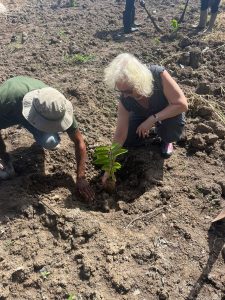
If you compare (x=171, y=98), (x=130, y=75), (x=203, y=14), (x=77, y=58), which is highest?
(x=130, y=75)

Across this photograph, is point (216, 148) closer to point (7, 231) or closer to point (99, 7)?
point (7, 231)

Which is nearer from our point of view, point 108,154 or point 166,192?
point 108,154

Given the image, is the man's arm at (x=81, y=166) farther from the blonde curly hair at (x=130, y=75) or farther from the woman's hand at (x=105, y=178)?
the blonde curly hair at (x=130, y=75)

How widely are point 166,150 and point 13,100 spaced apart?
1.47 m

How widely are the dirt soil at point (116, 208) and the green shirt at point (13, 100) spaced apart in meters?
0.55

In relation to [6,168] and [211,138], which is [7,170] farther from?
[211,138]

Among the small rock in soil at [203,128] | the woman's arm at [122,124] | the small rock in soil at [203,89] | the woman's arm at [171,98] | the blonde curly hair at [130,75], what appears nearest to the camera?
the blonde curly hair at [130,75]

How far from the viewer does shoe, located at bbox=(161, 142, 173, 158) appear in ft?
11.5

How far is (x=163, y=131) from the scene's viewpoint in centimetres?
349

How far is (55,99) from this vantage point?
2.67m

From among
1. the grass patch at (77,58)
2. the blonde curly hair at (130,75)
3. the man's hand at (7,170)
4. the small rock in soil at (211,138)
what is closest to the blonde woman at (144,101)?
the blonde curly hair at (130,75)

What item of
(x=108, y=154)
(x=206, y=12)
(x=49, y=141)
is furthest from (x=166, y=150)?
(x=206, y=12)

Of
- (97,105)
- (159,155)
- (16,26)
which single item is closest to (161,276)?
(159,155)

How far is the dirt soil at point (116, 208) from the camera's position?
2.45 metres
